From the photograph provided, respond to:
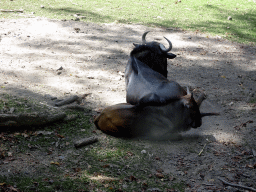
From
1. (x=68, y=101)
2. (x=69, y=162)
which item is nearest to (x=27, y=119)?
(x=69, y=162)

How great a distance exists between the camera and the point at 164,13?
12547 millimetres

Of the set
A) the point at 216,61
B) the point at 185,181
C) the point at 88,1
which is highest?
the point at 88,1

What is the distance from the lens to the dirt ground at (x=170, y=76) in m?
4.02

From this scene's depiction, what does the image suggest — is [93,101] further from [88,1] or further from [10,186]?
[88,1]

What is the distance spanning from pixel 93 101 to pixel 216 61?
4093mm

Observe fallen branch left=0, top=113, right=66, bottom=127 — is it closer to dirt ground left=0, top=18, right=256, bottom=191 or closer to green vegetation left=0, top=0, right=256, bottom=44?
dirt ground left=0, top=18, right=256, bottom=191

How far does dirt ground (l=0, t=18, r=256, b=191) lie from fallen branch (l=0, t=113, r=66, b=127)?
0.89m

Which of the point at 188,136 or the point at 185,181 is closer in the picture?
the point at 185,181

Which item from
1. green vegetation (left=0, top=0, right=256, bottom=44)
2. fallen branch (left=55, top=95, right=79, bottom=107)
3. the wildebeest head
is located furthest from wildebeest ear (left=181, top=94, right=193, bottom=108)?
green vegetation (left=0, top=0, right=256, bottom=44)

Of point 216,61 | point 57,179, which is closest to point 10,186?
point 57,179

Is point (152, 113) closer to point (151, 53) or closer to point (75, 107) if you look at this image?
point (151, 53)

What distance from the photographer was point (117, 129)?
4324 mm

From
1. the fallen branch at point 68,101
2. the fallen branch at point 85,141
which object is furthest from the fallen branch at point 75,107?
the fallen branch at point 85,141

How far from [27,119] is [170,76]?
381cm
